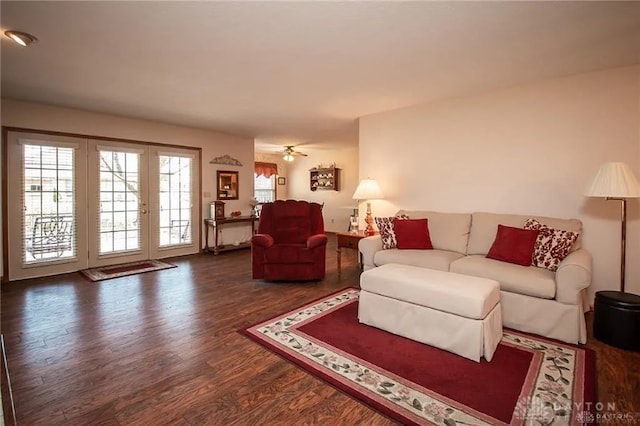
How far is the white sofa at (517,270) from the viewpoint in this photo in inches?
98.8

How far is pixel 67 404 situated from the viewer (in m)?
1.80

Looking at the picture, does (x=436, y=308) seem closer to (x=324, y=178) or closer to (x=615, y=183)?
(x=615, y=183)

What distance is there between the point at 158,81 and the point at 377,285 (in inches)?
123

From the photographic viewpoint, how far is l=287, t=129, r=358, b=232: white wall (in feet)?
28.1

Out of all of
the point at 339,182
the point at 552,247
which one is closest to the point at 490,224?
the point at 552,247

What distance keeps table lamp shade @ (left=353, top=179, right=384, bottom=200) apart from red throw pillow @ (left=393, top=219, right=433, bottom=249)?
29.9 inches

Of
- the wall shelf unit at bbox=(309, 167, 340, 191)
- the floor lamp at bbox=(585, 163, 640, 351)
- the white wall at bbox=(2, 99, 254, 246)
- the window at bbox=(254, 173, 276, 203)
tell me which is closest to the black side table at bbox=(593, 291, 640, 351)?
the floor lamp at bbox=(585, 163, 640, 351)

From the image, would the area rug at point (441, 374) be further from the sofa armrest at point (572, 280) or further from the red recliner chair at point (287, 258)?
the red recliner chair at point (287, 258)

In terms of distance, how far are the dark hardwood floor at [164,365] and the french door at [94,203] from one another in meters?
0.88

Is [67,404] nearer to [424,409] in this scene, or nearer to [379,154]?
[424,409]

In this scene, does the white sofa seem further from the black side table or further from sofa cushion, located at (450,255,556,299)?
the black side table

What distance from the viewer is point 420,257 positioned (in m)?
3.40

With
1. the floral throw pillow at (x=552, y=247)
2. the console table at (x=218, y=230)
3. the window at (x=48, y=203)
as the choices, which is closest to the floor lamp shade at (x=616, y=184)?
the floral throw pillow at (x=552, y=247)

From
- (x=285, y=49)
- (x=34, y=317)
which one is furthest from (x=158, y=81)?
(x=34, y=317)
